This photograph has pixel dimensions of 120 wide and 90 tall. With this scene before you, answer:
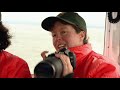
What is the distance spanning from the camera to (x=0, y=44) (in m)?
1.30

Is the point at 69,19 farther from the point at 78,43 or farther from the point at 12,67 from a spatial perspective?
the point at 12,67

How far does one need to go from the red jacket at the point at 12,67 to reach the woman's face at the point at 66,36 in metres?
0.19

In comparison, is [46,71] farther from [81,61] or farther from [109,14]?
[109,14]

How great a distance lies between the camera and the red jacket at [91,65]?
1.19 metres

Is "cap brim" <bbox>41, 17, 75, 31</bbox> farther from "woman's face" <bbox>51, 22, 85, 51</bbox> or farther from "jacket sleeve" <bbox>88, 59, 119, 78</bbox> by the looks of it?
"jacket sleeve" <bbox>88, 59, 119, 78</bbox>

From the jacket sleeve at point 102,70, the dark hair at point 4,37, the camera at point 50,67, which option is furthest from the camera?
the dark hair at point 4,37

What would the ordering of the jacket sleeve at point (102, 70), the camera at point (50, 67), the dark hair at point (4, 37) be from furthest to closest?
the dark hair at point (4, 37), the jacket sleeve at point (102, 70), the camera at point (50, 67)

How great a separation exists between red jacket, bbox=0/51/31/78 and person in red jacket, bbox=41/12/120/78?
0.11 metres

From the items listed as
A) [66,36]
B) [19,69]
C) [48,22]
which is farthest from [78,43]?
[19,69]

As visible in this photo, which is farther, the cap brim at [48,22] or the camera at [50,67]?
the cap brim at [48,22]

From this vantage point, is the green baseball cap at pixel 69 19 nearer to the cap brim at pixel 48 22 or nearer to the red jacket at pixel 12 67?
the cap brim at pixel 48 22

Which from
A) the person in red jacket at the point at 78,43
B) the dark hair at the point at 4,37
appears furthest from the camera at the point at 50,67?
the dark hair at the point at 4,37
